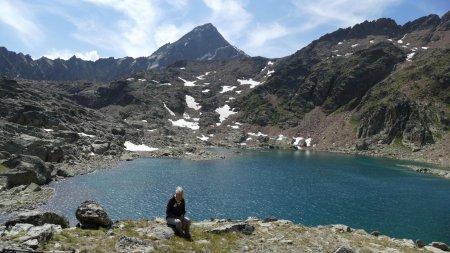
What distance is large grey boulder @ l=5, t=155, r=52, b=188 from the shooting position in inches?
2648

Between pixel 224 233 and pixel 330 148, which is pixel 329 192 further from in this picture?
pixel 330 148

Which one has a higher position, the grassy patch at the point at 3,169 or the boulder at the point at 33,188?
the grassy patch at the point at 3,169

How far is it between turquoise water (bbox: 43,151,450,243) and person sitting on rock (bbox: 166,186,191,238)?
35.1 m

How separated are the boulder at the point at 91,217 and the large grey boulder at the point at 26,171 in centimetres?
5339

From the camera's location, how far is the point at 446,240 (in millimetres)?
50094

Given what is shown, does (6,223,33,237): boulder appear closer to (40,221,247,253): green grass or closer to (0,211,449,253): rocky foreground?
(0,211,449,253): rocky foreground

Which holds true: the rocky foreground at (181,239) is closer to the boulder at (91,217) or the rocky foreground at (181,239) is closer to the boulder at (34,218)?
the boulder at (91,217)

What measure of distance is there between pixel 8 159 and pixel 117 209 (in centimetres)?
3209

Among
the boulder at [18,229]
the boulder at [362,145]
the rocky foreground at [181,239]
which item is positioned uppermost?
the boulder at [362,145]

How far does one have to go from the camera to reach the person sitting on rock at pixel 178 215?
2145 cm

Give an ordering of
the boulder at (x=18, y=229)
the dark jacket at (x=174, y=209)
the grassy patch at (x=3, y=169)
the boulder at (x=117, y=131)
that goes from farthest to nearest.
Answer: the boulder at (x=117, y=131), the grassy patch at (x=3, y=169), the dark jacket at (x=174, y=209), the boulder at (x=18, y=229)

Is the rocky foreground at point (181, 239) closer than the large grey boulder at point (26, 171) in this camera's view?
Yes

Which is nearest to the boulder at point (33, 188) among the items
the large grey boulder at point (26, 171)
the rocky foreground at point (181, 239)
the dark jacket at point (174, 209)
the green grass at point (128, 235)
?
the large grey boulder at point (26, 171)

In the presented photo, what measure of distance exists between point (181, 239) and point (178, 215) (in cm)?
166
